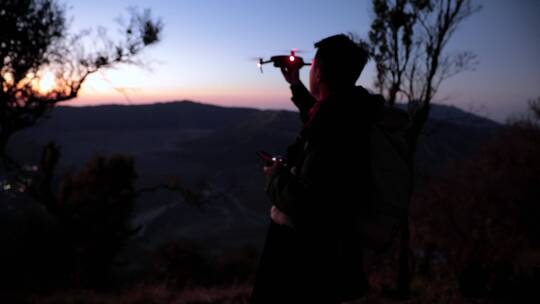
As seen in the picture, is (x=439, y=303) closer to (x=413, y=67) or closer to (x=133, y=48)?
(x=413, y=67)

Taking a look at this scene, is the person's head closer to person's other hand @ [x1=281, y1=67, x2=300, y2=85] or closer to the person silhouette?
the person silhouette

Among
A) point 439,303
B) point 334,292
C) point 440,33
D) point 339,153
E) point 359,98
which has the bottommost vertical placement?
point 439,303

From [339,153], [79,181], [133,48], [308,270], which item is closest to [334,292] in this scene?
[308,270]

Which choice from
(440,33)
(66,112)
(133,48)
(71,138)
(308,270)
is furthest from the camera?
(66,112)

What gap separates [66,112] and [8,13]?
152906mm

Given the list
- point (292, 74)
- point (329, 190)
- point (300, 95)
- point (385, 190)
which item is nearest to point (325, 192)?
point (329, 190)

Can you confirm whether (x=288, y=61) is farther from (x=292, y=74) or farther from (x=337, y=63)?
(x=337, y=63)

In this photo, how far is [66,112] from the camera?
141000 mm

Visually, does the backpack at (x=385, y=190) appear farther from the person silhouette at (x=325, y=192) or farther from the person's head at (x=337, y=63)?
the person's head at (x=337, y=63)

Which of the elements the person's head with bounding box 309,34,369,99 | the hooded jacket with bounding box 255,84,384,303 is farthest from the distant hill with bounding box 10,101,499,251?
the hooded jacket with bounding box 255,84,384,303

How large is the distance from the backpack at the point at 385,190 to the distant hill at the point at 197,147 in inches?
318

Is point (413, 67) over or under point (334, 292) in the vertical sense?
over

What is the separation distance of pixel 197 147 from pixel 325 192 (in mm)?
117185

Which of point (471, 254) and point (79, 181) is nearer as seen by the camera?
point (471, 254)
